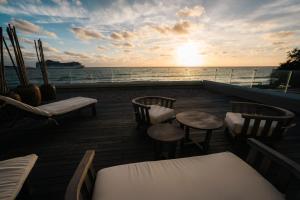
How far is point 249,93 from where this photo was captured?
5.18 m

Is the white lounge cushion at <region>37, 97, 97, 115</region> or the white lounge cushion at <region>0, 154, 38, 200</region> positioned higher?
the white lounge cushion at <region>0, 154, 38, 200</region>

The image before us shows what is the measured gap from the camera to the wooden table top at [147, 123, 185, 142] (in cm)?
166

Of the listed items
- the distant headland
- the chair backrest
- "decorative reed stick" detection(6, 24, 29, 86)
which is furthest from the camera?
the distant headland

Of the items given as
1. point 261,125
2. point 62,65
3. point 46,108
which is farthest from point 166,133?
point 62,65

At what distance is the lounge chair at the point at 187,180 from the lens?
896mm

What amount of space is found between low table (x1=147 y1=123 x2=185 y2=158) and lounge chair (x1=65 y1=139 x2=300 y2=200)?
0.40 metres

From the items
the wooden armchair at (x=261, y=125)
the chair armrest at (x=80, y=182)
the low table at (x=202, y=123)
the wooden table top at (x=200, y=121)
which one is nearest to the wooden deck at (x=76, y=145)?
the low table at (x=202, y=123)

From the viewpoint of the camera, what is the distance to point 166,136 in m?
1.71

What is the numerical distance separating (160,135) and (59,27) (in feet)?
26.3

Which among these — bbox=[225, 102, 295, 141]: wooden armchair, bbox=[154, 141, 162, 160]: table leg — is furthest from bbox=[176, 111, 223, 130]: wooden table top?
bbox=[154, 141, 162, 160]: table leg

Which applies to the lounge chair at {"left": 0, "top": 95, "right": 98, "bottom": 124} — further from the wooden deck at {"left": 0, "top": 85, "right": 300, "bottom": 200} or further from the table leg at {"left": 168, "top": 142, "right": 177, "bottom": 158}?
the table leg at {"left": 168, "top": 142, "right": 177, "bottom": 158}

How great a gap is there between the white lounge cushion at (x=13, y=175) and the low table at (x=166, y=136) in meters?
1.20

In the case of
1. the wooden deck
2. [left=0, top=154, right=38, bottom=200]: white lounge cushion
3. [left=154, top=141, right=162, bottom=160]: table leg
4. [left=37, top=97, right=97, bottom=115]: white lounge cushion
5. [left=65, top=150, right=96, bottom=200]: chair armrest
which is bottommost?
the wooden deck

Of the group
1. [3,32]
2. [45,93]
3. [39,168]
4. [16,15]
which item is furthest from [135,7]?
[39,168]
